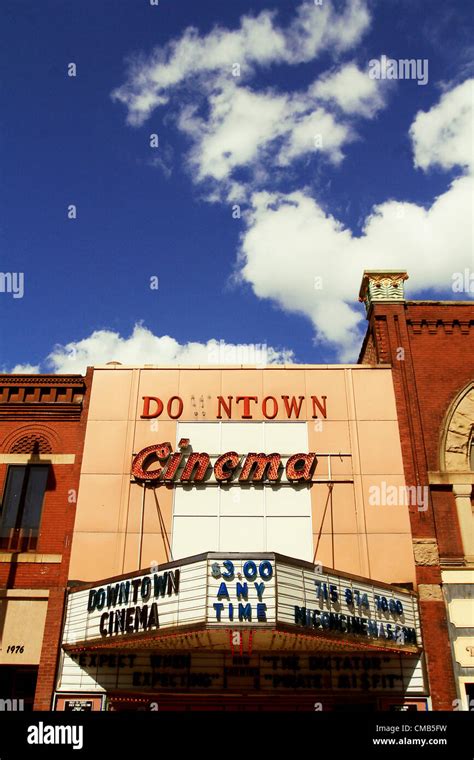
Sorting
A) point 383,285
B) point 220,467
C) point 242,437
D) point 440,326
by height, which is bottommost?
point 220,467

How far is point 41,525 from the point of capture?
65.9 feet

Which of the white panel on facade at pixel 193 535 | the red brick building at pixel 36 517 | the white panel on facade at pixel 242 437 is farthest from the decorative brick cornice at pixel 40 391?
the white panel on facade at pixel 193 535

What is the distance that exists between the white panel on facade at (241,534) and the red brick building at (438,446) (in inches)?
199

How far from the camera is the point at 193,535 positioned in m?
19.5

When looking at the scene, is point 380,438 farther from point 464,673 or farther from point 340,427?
point 464,673

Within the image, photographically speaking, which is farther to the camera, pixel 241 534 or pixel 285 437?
pixel 285 437

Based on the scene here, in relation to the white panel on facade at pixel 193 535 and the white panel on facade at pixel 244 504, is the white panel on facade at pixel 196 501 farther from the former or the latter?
the white panel on facade at pixel 193 535

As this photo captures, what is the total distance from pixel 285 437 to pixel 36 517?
895 centimetres

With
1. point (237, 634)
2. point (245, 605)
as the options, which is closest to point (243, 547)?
point (237, 634)

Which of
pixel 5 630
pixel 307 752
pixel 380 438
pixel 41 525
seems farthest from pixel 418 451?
pixel 5 630

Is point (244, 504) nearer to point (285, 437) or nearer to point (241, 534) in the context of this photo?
point (241, 534)

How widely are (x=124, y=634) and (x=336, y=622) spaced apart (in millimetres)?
5793

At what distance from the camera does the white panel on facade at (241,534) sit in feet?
63.4


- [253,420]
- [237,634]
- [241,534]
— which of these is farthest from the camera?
[253,420]
